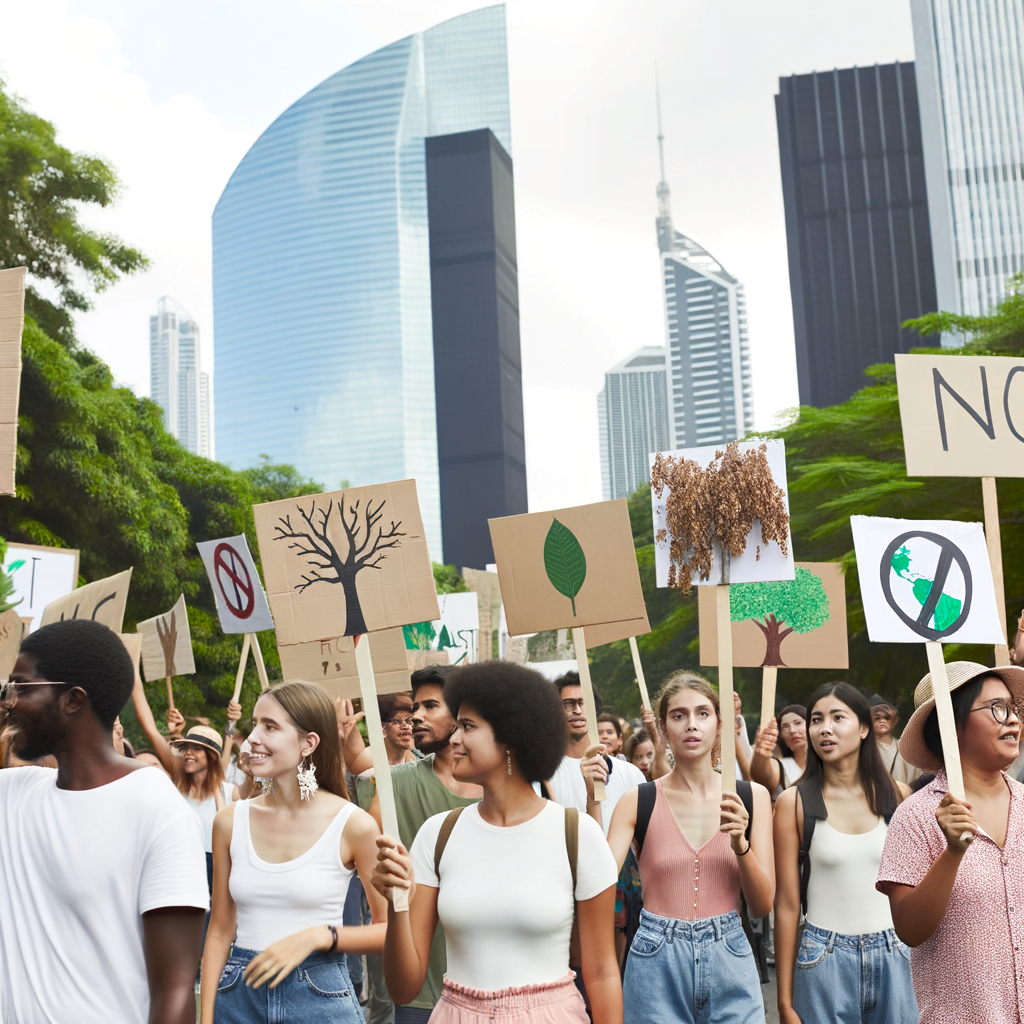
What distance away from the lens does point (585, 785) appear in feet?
18.6

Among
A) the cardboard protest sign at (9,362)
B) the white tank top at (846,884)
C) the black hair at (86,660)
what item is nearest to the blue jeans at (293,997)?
the black hair at (86,660)

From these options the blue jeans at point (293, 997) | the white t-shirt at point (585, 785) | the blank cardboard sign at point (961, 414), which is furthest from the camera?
the blank cardboard sign at point (961, 414)

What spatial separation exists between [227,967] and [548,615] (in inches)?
104

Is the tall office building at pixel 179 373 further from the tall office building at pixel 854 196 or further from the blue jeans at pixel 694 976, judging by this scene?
the blue jeans at pixel 694 976

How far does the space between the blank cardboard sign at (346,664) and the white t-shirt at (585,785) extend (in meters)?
1.78

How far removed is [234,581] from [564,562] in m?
2.80

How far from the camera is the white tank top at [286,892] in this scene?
3580 millimetres

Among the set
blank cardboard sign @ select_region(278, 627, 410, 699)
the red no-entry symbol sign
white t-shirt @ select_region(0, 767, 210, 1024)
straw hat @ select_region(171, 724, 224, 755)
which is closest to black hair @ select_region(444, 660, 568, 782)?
white t-shirt @ select_region(0, 767, 210, 1024)

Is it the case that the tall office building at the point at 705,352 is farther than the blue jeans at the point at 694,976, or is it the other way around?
the tall office building at the point at 705,352

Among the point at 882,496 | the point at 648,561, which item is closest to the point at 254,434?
the point at 648,561

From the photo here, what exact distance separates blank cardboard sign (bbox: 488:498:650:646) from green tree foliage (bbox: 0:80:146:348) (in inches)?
700

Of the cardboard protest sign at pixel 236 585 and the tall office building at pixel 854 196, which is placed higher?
the tall office building at pixel 854 196

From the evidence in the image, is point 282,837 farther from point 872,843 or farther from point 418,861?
point 872,843

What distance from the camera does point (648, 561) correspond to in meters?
29.0
